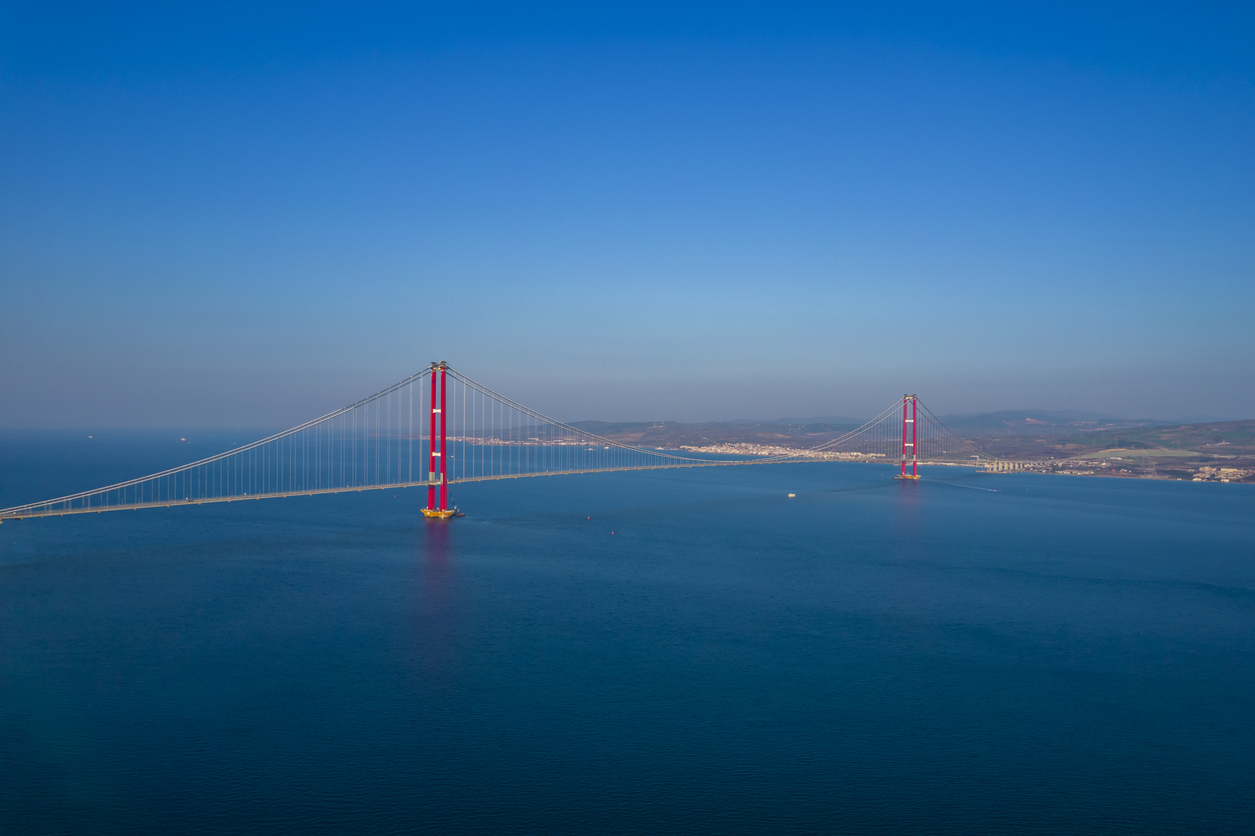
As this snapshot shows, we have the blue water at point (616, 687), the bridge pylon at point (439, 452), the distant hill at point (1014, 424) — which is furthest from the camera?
the distant hill at point (1014, 424)

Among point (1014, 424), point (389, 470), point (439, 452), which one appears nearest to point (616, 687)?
point (439, 452)

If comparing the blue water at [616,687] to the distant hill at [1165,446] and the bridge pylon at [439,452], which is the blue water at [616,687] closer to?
the bridge pylon at [439,452]

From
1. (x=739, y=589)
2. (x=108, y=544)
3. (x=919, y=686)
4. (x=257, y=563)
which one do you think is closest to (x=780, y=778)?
(x=919, y=686)

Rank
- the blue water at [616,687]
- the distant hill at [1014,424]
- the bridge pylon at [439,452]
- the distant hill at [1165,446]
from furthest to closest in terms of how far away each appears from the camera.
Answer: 1. the distant hill at [1014,424]
2. the distant hill at [1165,446]
3. the bridge pylon at [439,452]
4. the blue water at [616,687]

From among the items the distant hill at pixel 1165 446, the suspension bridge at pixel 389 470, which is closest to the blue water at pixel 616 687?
the suspension bridge at pixel 389 470

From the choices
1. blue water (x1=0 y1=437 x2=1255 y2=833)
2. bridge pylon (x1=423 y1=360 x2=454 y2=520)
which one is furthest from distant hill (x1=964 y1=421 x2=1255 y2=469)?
bridge pylon (x1=423 y1=360 x2=454 y2=520)

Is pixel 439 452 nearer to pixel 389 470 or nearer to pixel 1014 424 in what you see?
pixel 389 470

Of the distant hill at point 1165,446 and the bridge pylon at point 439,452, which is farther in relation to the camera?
the distant hill at point 1165,446

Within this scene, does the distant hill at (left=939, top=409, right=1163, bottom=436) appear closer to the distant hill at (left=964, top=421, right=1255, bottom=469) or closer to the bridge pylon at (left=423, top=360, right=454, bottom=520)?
the distant hill at (left=964, top=421, right=1255, bottom=469)
